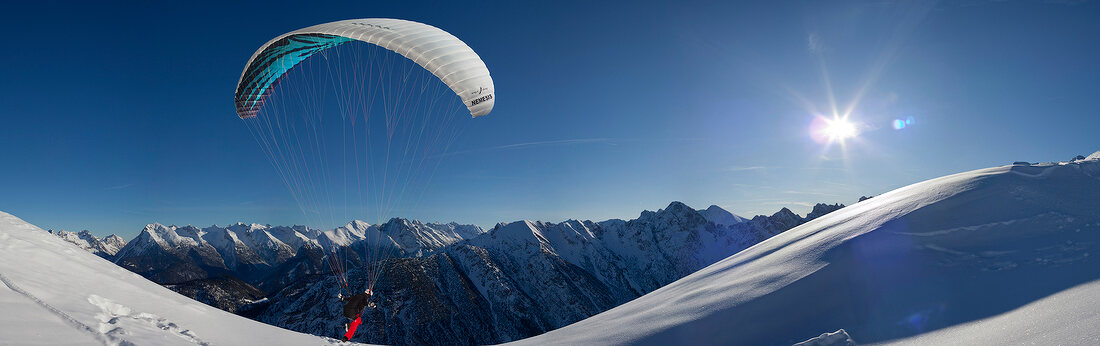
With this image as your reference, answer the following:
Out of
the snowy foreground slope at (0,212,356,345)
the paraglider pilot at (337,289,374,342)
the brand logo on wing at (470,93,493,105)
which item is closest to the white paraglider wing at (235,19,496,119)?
the brand logo on wing at (470,93,493,105)

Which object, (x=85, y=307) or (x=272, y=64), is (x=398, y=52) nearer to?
(x=272, y=64)

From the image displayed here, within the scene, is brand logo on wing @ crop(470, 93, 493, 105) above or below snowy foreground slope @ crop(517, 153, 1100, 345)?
above

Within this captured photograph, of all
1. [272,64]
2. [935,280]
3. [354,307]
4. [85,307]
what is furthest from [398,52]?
[935,280]

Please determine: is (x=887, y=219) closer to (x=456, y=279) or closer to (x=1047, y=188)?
(x=1047, y=188)

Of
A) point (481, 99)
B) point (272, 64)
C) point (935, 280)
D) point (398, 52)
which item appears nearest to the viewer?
point (935, 280)

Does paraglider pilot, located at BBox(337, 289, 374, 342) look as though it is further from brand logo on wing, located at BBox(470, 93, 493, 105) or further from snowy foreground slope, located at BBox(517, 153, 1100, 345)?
brand logo on wing, located at BBox(470, 93, 493, 105)

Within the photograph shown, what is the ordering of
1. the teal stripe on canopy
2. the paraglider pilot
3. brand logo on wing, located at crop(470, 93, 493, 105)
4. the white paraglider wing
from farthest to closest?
the teal stripe on canopy → brand logo on wing, located at crop(470, 93, 493, 105) → the white paraglider wing → the paraglider pilot

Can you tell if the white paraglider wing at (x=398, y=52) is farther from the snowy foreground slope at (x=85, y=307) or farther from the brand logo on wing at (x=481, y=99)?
the snowy foreground slope at (x=85, y=307)

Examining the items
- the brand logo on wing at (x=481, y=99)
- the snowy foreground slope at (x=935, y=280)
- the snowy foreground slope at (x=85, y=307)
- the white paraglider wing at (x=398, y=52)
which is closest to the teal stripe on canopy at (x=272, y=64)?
the white paraglider wing at (x=398, y=52)
